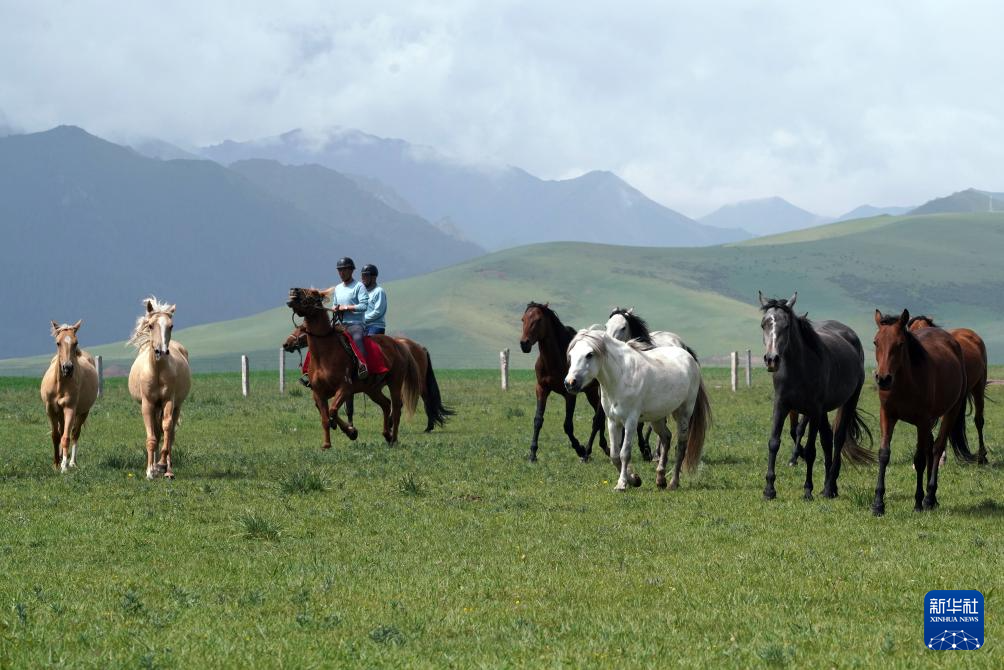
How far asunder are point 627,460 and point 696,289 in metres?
155

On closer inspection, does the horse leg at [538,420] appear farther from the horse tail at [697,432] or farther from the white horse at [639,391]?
the horse tail at [697,432]

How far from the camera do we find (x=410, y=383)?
70.9 ft

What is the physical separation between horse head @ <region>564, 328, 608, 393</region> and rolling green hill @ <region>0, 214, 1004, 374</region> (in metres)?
116

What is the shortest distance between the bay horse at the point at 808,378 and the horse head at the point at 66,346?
9160mm

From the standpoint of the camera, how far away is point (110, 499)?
13.3 metres

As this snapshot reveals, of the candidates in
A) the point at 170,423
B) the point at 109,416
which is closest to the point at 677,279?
the point at 109,416

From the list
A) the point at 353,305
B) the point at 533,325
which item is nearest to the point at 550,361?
the point at 533,325

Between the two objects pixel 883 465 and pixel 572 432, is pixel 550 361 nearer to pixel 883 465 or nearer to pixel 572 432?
pixel 572 432

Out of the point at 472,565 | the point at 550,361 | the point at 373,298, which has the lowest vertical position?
the point at 472,565

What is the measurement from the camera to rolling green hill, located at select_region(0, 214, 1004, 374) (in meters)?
146

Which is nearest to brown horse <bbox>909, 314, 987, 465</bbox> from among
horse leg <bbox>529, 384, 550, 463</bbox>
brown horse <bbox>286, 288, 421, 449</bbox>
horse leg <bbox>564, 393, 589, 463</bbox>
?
horse leg <bbox>564, 393, 589, 463</bbox>

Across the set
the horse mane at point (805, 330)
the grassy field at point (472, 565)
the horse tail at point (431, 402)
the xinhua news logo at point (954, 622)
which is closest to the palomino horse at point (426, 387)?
the horse tail at point (431, 402)

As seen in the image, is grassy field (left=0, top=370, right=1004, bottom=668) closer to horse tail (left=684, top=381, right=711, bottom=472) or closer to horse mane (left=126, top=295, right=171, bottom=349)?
horse tail (left=684, top=381, right=711, bottom=472)

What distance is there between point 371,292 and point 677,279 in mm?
153370
